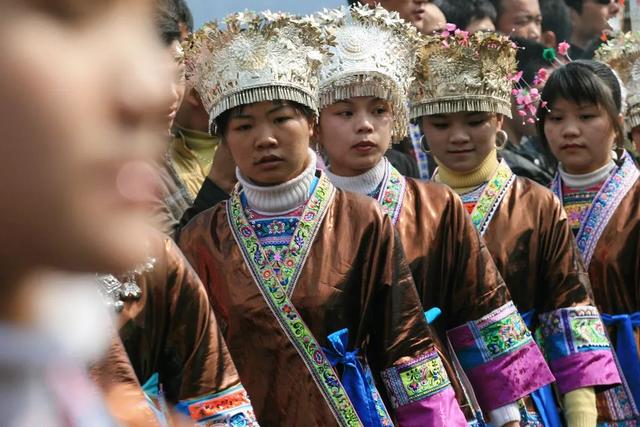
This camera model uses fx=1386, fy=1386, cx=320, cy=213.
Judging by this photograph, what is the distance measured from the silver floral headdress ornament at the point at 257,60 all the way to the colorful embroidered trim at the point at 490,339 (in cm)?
86

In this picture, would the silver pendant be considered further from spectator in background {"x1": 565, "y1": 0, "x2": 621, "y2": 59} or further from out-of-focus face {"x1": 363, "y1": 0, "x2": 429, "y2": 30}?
spectator in background {"x1": 565, "y1": 0, "x2": 621, "y2": 59}

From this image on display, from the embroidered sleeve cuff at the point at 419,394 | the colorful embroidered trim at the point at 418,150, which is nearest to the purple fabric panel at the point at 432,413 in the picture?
the embroidered sleeve cuff at the point at 419,394

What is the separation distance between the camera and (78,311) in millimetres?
941

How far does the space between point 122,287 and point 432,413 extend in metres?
1.11

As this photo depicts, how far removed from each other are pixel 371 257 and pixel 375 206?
16cm

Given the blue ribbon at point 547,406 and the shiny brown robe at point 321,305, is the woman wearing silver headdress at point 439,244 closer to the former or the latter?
the blue ribbon at point 547,406

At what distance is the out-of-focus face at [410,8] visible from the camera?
237 inches

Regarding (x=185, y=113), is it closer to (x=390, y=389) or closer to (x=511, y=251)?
(x=511, y=251)

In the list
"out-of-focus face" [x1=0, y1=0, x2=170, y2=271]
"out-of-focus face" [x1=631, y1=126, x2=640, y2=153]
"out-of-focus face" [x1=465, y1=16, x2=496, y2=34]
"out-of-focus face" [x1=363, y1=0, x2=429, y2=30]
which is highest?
"out-of-focus face" [x1=363, y1=0, x2=429, y2=30]

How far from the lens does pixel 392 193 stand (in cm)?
431

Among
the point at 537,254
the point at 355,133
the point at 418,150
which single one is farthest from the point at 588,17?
the point at 355,133

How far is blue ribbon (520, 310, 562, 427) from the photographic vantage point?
456 cm

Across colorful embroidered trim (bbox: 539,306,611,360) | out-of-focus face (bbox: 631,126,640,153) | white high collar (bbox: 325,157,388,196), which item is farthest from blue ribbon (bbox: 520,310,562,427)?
out-of-focus face (bbox: 631,126,640,153)

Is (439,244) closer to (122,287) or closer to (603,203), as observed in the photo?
(603,203)
